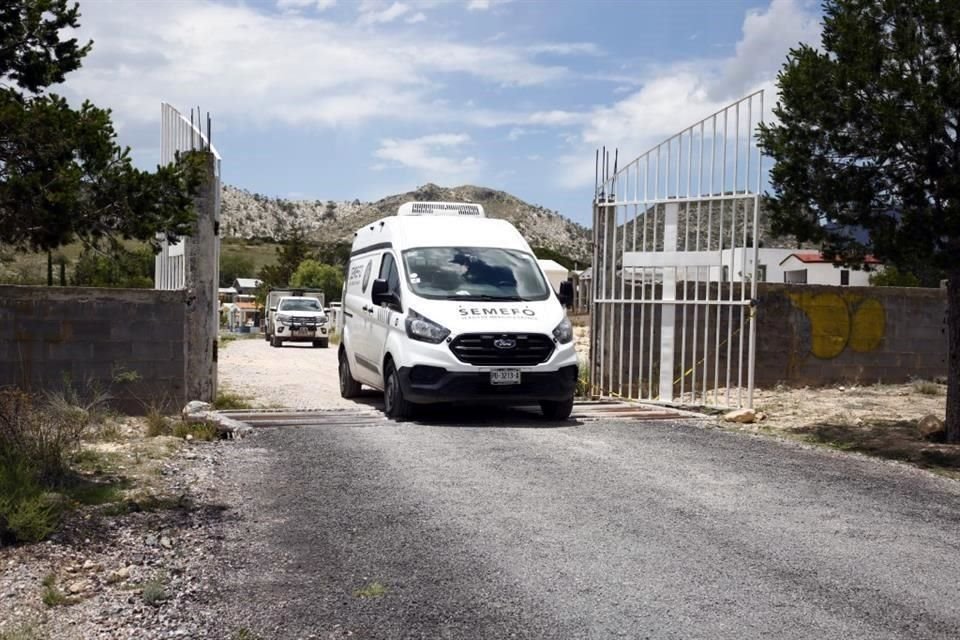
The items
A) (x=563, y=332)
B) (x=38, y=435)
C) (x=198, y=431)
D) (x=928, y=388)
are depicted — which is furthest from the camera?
(x=928, y=388)

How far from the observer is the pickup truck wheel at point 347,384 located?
50.5 ft

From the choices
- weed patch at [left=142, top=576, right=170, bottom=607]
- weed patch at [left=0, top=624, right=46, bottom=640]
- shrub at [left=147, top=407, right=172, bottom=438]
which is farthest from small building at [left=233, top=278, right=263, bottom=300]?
weed patch at [left=0, top=624, right=46, bottom=640]

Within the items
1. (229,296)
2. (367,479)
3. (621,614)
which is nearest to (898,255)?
(367,479)

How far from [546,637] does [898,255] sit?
25.0 feet

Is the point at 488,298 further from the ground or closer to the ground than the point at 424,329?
further from the ground

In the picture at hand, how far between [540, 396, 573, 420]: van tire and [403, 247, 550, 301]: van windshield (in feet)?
4.34

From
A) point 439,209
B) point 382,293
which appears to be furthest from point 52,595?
point 439,209

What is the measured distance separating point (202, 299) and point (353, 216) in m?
140

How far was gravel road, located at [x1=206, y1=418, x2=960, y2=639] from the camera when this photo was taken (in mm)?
5098

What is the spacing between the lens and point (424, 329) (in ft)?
38.5

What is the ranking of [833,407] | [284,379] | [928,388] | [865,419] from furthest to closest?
1. [284,379]
2. [928,388]
3. [833,407]
4. [865,419]

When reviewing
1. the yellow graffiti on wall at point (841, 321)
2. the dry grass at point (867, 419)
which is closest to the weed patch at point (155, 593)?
the dry grass at point (867, 419)

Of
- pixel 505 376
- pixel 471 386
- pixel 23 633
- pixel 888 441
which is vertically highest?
pixel 505 376

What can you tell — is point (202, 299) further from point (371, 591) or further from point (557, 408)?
point (371, 591)
